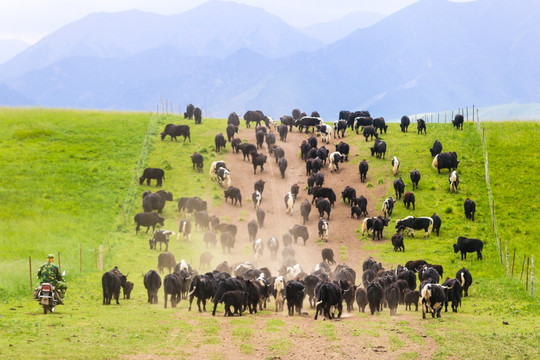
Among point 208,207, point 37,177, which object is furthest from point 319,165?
point 37,177

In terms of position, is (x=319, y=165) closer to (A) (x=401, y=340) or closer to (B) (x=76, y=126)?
(B) (x=76, y=126)

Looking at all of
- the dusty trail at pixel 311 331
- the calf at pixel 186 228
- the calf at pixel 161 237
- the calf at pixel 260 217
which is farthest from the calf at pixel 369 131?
the calf at pixel 161 237

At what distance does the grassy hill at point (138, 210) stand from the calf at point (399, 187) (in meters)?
1.58

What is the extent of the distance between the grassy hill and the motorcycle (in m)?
0.65

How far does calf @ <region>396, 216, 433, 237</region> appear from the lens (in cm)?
4847

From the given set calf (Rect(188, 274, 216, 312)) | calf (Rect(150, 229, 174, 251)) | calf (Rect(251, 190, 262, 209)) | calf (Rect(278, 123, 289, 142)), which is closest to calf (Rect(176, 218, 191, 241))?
calf (Rect(150, 229, 174, 251))

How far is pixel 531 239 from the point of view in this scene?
46625 mm

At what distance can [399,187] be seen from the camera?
54.6 metres

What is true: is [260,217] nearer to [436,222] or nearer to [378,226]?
[378,226]

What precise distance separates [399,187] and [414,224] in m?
6.54

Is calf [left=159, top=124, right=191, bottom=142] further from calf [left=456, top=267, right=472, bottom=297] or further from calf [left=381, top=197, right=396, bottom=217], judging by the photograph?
calf [left=456, top=267, right=472, bottom=297]

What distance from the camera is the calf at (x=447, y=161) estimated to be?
5866 cm

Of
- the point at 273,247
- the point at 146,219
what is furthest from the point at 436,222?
the point at 146,219

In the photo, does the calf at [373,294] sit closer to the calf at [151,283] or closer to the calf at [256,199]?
the calf at [151,283]
